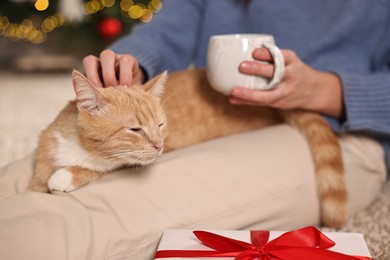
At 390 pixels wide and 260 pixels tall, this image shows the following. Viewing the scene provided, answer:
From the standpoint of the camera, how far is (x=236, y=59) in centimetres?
101

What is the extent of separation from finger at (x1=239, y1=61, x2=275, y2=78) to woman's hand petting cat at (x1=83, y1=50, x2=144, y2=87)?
0.26 meters

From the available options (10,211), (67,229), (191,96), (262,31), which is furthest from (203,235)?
(262,31)

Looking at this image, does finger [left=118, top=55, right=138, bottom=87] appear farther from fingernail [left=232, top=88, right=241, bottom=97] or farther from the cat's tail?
the cat's tail

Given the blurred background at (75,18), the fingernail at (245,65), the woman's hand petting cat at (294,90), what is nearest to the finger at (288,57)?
the woman's hand petting cat at (294,90)

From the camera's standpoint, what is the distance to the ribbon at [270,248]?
741mm

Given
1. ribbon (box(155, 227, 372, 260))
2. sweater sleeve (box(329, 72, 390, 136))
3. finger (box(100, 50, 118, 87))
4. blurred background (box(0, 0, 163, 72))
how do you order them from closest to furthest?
ribbon (box(155, 227, 372, 260))
finger (box(100, 50, 118, 87))
sweater sleeve (box(329, 72, 390, 136))
blurred background (box(0, 0, 163, 72))

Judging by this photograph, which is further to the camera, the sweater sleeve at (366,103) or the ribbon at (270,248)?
the sweater sleeve at (366,103)

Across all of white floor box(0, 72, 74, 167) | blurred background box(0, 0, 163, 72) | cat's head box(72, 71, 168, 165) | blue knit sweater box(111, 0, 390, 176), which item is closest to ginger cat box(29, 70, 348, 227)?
cat's head box(72, 71, 168, 165)

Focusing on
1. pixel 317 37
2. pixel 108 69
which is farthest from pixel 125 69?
pixel 317 37

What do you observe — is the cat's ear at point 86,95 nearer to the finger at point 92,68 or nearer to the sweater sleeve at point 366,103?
the finger at point 92,68

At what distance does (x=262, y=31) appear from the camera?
1.42 m

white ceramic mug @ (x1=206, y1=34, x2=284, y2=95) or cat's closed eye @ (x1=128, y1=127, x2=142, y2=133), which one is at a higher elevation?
white ceramic mug @ (x1=206, y1=34, x2=284, y2=95)

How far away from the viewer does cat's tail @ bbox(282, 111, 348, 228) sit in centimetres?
107

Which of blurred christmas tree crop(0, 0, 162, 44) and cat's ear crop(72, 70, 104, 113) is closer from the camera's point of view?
cat's ear crop(72, 70, 104, 113)
